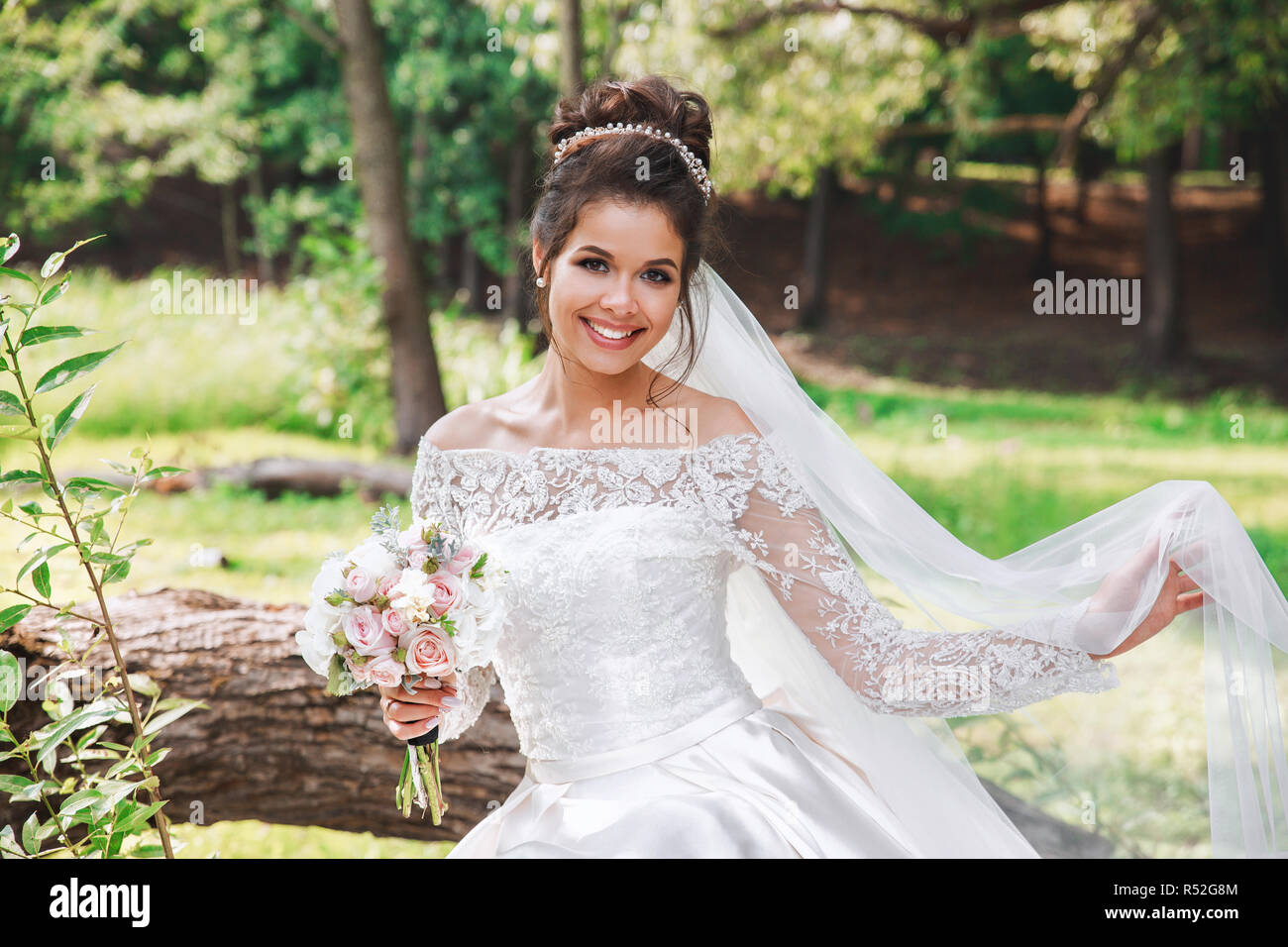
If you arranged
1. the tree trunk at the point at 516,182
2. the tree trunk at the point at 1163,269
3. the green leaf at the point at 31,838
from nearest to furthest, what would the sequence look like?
the green leaf at the point at 31,838
the tree trunk at the point at 1163,269
the tree trunk at the point at 516,182

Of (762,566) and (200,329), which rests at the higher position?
(200,329)

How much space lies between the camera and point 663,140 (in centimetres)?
272

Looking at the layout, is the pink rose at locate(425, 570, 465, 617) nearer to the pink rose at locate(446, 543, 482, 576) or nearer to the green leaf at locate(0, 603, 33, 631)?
the pink rose at locate(446, 543, 482, 576)

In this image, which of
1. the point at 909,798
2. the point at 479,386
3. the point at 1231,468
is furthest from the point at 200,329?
the point at 909,798

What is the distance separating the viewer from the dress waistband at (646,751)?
2521mm

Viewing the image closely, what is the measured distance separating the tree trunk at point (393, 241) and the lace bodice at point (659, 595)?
20.5 feet

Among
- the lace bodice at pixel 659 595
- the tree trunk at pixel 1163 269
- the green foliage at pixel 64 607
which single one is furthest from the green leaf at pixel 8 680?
the tree trunk at pixel 1163 269

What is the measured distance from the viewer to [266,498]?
828 cm

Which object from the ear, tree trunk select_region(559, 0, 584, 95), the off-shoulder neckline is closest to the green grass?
the off-shoulder neckline

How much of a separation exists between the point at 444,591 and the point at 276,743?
1.60 m

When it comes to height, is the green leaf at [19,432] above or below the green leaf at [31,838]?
above

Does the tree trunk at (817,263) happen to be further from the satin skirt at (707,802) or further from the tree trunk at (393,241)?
the satin skirt at (707,802)
